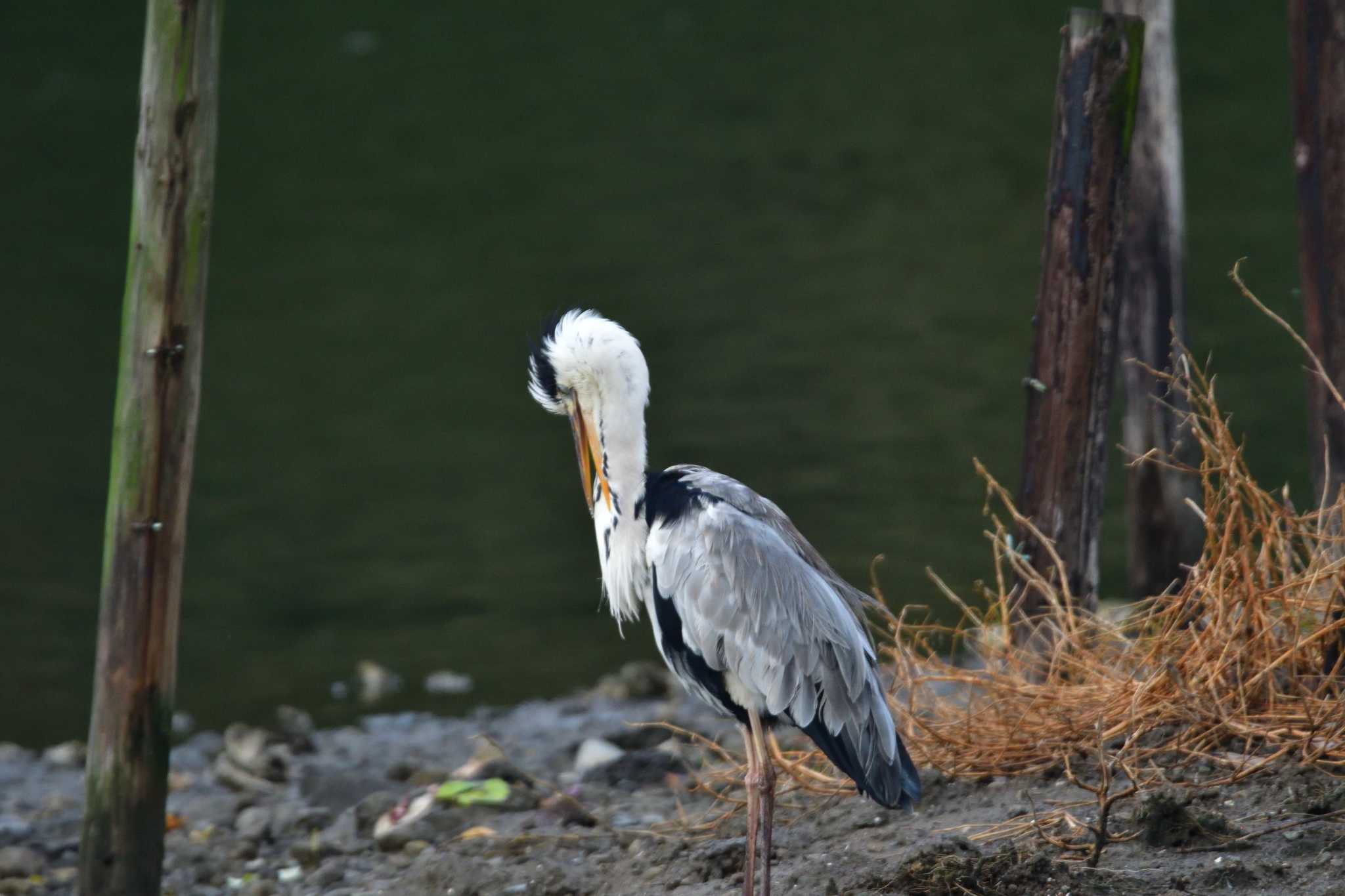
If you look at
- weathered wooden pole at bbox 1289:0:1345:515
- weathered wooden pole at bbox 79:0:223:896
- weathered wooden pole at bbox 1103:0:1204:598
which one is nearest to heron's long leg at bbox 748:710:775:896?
weathered wooden pole at bbox 79:0:223:896

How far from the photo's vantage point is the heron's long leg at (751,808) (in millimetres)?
4156

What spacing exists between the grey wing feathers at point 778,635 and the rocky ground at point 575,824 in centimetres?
34

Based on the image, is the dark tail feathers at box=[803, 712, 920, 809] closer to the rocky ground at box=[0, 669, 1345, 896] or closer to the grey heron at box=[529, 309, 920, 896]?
the grey heron at box=[529, 309, 920, 896]

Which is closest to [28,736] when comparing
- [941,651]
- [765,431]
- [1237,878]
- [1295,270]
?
[941,651]

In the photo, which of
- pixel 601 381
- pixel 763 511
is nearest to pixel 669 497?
pixel 763 511

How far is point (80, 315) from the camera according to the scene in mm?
16375

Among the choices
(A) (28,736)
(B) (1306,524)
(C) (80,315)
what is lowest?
(A) (28,736)

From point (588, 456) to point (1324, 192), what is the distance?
7.71ft

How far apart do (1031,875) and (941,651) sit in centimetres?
556

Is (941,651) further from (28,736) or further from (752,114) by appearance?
(752,114)

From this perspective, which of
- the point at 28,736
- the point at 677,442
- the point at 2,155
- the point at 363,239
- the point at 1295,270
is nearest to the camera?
the point at 28,736

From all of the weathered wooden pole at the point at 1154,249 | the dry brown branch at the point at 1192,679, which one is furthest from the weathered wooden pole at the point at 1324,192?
the weathered wooden pole at the point at 1154,249

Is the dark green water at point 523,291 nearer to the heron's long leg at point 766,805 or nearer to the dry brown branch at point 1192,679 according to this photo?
the dry brown branch at point 1192,679

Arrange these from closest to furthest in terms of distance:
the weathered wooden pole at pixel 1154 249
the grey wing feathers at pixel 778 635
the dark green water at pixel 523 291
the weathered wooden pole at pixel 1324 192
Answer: the grey wing feathers at pixel 778 635
the weathered wooden pole at pixel 1324 192
the weathered wooden pole at pixel 1154 249
the dark green water at pixel 523 291
